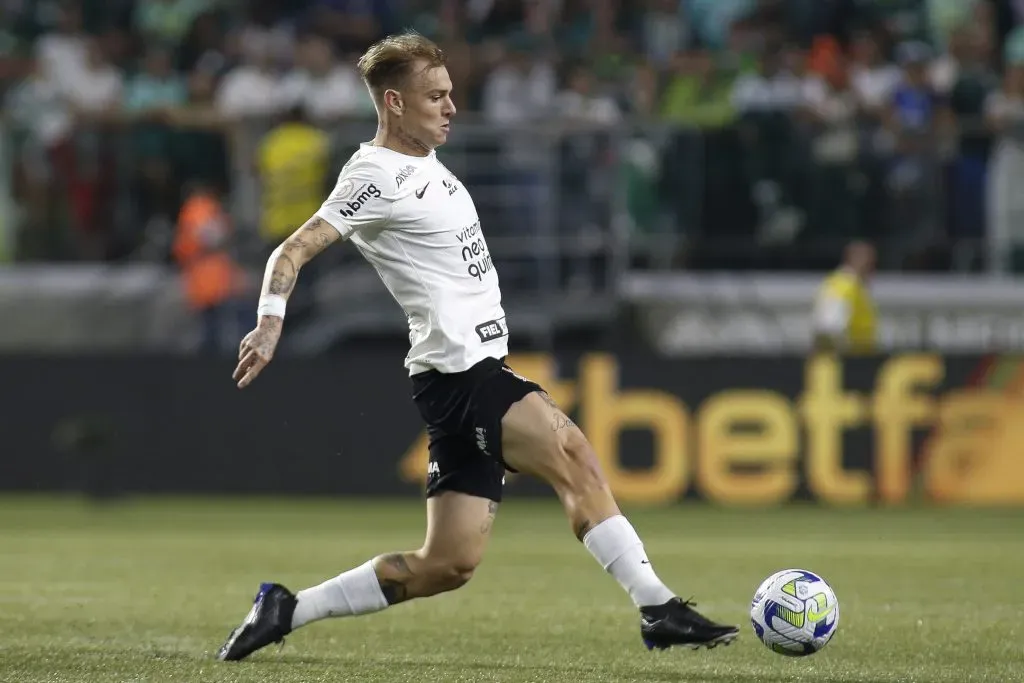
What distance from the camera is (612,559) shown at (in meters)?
6.46

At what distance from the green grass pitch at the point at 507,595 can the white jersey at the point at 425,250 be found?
1.18 metres

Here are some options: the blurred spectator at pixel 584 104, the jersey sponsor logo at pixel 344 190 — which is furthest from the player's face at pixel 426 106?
the blurred spectator at pixel 584 104

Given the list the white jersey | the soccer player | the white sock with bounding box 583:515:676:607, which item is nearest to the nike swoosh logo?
the soccer player

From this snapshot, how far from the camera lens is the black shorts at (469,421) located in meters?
6.55

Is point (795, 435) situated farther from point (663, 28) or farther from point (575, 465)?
point (575, 465)

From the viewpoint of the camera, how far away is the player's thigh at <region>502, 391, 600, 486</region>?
646cm

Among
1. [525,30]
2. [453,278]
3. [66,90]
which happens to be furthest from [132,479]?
[453,278]

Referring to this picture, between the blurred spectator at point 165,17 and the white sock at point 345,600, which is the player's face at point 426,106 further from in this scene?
the blurred spectator at point 165,17

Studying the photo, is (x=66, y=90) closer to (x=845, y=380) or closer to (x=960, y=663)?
(x=845, y=380)

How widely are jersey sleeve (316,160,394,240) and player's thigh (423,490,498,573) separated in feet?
3.37

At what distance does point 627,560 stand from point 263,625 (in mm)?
1436

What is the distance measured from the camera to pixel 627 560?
21.2ft

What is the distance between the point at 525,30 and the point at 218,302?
438 centimetres

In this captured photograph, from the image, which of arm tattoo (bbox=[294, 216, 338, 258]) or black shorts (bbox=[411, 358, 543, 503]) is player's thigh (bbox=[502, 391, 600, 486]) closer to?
black shorts (bbox=[411, 358, 543, 503])
